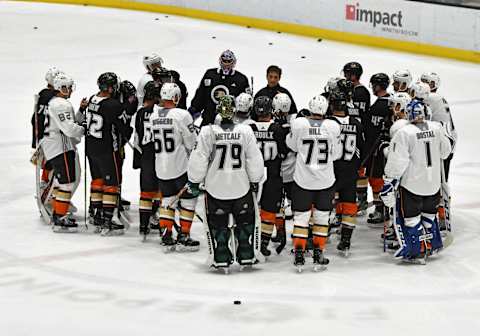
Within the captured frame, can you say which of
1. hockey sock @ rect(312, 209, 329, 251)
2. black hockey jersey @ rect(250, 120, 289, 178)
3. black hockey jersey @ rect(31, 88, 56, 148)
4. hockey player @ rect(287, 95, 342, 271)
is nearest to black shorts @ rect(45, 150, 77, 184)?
black hockey jersey @ rect(31, 88, 56, 148)

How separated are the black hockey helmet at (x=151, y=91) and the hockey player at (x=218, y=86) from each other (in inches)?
39.6

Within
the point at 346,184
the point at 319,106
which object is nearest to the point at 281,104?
the point at 319,106

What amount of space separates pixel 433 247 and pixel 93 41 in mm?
12888

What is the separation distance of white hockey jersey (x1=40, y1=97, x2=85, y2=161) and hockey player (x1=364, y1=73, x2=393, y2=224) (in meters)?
2.56

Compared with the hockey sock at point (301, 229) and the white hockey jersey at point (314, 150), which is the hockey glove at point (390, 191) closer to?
the white hockey jersey at point (314, 150)

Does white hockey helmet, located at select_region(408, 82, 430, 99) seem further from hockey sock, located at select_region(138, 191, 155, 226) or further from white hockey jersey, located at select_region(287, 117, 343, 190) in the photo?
hockey sock, located at select_region(138, 191, 155, 226)

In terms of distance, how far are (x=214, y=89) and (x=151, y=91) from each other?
3.75ft

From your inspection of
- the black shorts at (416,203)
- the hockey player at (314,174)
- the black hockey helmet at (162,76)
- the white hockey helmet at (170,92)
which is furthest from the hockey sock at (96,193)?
the black shorts at (416,203)

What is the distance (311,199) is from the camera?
8.72 meters

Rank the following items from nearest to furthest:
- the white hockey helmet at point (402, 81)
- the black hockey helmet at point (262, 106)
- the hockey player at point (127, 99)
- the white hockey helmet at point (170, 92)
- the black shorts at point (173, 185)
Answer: the black hockey helmet at point (262, 106)
the white hockey helmet at point (170, 92)
the black shorts at point (173, 185)
the white hockey helmet at point (402, 81)
the hockey player at point (127, 99)

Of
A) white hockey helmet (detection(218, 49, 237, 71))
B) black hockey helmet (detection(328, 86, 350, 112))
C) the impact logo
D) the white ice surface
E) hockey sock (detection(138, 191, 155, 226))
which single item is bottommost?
the white ice surface

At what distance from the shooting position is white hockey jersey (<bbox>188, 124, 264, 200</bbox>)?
8.53 metres

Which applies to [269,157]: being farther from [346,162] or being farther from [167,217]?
[167,217]

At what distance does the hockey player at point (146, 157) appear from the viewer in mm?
9445
